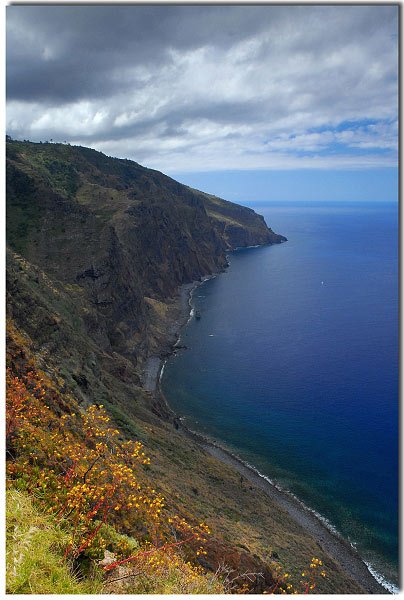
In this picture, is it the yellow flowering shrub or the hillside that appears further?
the hillside

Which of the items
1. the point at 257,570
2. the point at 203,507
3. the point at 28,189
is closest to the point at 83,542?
the point at 257,570

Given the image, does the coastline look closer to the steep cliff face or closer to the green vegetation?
the steep cliff face

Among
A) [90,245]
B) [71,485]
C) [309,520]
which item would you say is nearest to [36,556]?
[71,485]

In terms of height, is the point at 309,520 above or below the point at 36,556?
below

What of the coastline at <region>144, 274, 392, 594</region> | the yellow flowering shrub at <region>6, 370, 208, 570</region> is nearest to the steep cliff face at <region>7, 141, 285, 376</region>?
the coastline at <region>144, 274, 392, 594</region>

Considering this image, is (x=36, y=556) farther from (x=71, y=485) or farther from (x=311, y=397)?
(x=311, y=397)

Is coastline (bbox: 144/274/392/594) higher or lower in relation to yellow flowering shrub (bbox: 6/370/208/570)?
lower
